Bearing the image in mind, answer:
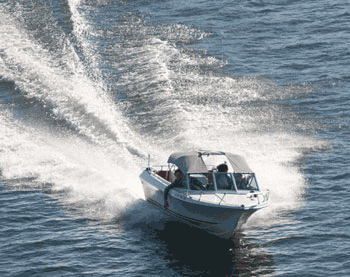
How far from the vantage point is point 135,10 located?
58.5 m

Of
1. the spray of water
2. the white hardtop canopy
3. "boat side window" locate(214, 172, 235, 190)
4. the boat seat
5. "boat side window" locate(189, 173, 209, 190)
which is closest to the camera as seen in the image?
"boat side window" locate(214, 172, 235, 190)

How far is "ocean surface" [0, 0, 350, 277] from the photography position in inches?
1064

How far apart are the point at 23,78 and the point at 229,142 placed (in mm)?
17782

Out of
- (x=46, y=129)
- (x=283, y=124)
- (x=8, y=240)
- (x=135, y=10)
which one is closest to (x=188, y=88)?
(x=283, y=124)

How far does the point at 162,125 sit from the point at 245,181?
12.1 m

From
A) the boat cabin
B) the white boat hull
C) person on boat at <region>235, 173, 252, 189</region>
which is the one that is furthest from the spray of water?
the white boat hull

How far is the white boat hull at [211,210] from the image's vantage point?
26.5 m

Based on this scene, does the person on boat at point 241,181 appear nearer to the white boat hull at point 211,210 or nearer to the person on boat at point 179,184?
the white boat hull at point 211,210

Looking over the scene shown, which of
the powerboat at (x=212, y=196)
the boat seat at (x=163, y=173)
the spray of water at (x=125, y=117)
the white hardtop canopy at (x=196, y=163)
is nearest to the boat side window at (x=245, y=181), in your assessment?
the powerboat at (x=212, y=196)

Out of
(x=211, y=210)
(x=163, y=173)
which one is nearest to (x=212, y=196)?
(x=211, y=210)

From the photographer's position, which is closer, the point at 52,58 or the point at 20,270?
the point at 20,270

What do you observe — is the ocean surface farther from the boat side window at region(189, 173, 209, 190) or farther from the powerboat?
the boat side window at region(189, 173, 209, 190)

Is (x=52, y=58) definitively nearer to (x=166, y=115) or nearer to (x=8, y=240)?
(x=166, y=115)

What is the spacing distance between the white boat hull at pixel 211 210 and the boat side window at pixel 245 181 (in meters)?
0.91
